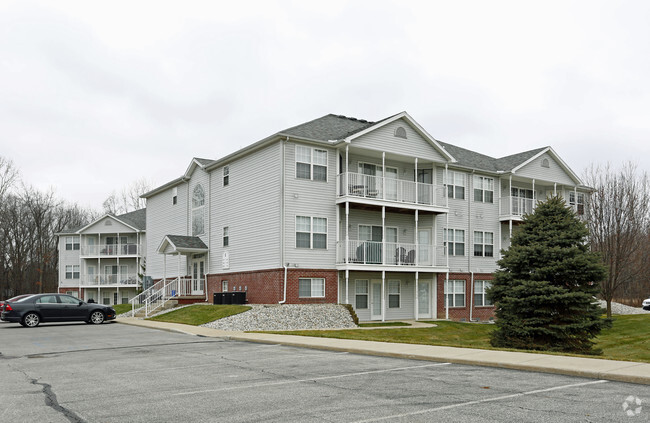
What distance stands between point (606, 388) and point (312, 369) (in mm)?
5075

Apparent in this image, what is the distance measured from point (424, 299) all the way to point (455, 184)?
6841mm

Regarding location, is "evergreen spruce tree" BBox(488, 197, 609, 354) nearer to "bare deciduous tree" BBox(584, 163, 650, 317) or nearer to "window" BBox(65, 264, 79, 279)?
"bare deciduous tree" BBox(584, 163, 650, 317)

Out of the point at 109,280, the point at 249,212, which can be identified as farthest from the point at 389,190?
the point at 109,280

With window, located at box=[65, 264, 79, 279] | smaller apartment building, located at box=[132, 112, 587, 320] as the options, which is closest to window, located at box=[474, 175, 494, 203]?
smaller apartment building, located at box=[132, 112, 587, 320]

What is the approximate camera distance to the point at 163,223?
134 feet

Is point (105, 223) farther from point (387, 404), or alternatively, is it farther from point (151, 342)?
point (387, 404)

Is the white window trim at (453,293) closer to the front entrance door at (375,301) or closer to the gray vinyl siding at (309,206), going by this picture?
the front entrance door at (375,301)

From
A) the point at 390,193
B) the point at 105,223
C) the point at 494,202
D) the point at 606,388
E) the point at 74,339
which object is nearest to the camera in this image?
the point at 606,388

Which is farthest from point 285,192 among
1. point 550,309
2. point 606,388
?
point 606,388

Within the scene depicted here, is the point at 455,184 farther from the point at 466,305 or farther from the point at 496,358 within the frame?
the point at 496,358

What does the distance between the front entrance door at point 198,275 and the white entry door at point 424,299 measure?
1214 cm

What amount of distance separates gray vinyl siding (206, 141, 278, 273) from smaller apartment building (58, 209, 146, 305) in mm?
23693

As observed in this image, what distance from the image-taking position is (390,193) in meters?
30.0

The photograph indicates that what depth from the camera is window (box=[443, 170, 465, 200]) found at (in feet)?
110
